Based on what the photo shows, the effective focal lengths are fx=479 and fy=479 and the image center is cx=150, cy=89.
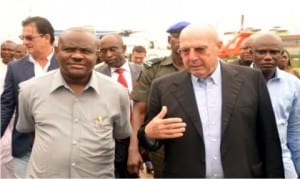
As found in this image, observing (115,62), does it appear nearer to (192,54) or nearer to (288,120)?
(288,120)

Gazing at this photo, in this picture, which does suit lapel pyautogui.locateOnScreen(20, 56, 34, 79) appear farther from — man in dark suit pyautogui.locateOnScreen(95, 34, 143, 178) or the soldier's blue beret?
the soldier's blue beret

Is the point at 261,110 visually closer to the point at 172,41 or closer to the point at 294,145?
the point at 294,145

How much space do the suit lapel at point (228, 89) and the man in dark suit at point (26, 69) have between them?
77.0 inches

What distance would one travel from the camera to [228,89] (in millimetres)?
3002

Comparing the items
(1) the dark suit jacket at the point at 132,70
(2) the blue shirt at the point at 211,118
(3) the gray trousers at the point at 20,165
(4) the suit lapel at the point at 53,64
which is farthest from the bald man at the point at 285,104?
(3) the gray trousers at the point at 20,165

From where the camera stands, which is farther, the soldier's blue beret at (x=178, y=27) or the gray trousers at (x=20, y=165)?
the gray trousers at (x=20, y=165)

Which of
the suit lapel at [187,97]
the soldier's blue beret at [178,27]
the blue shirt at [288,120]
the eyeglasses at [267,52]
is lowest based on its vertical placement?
the blue shirt at [288,120]

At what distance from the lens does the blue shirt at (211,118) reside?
290cm

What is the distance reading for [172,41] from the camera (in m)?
4.28

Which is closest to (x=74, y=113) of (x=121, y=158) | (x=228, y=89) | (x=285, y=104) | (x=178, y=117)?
(x=178, y=117)

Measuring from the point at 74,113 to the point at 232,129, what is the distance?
1.05m

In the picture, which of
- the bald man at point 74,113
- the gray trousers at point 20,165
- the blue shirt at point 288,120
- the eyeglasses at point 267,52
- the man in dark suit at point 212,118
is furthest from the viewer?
the gray trousers at point 20,165

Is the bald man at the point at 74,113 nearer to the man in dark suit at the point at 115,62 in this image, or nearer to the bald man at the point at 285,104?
the bald man at the point at 285,104

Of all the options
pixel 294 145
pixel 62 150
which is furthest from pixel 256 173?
pixel 62 150
